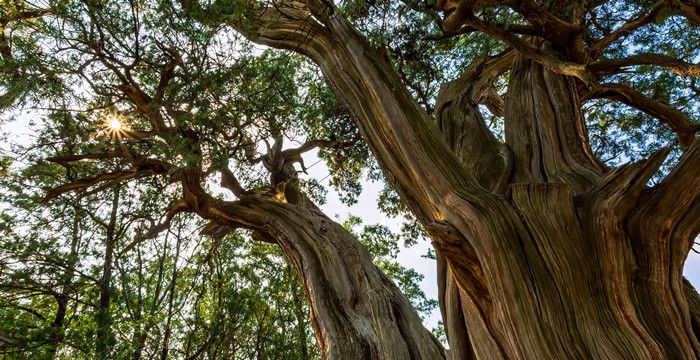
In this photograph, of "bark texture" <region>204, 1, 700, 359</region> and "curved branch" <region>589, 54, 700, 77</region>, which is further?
"curved branch" <region>589, 54, 700, 77</region>

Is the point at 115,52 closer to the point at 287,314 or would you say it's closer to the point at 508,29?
the point at 508,29

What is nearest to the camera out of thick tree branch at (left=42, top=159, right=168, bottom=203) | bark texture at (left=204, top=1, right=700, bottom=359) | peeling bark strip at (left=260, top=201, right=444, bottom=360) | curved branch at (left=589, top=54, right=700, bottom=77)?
bark texture at (left=204, top=1, right=700, bottom=359)

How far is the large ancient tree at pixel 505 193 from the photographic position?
2012 mm

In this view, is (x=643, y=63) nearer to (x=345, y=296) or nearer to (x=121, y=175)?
(x=345, y=296)

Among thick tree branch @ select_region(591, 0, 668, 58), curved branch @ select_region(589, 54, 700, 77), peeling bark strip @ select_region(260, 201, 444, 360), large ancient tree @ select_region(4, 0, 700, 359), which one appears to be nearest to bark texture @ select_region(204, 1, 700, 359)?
large ancient tree @ select_region(4, 0, 700, 359)

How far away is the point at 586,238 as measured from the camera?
2.18m

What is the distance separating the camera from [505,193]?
101 inches

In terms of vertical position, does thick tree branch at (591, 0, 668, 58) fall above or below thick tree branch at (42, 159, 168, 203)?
below

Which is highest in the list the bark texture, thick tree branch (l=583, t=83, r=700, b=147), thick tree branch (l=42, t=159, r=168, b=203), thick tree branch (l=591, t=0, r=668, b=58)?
thick tree branch (l=42, t=159, r=168, b=203)

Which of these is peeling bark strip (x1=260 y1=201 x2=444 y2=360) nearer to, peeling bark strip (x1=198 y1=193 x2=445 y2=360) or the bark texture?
peeling bark strip (x1=198 y1=193 x2=445 y2=360)

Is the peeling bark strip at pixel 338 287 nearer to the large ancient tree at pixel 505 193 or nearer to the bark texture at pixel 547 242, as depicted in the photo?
the large ancient tree at pixel 505 193

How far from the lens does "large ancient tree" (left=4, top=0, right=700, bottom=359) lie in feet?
6.60

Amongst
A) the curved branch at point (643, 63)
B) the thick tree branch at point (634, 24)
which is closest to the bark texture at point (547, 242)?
the curved branch at point (643, 63)

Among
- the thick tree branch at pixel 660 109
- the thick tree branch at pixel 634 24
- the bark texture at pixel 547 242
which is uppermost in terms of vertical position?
the thick tree branch at pixel 634 24
